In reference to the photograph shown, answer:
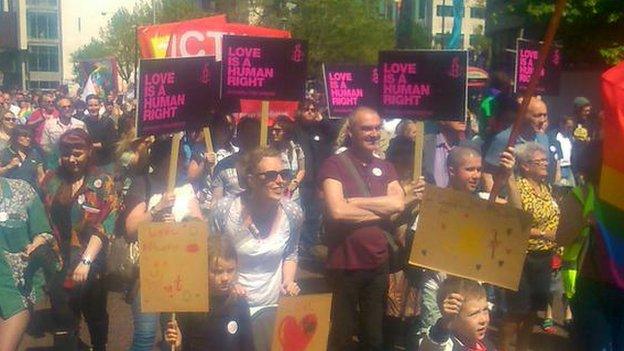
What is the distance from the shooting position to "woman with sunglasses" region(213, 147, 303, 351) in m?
5.32

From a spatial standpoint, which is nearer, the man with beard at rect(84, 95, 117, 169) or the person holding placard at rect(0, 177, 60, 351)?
the person holding placard at rect(0, 177, 60, 351)

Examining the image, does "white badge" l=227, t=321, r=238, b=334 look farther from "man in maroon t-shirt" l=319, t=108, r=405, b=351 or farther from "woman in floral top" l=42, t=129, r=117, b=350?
"woman in floral top" l=42, t=129, r=117, b=350

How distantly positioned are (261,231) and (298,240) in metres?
0.35

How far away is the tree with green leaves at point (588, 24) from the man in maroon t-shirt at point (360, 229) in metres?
21.2

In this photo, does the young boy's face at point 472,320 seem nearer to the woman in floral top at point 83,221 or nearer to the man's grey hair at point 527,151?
the man's grey hair at point 527,151

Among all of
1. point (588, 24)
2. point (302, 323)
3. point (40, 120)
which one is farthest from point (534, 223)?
point (588, 24)

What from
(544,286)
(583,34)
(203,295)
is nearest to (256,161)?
(203,295)

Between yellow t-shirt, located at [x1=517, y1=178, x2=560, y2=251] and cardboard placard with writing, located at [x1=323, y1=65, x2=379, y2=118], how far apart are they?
11.8 feet

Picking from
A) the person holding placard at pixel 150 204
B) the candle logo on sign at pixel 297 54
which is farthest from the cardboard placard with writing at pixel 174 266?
the candle logo on sign at pixel 297 54

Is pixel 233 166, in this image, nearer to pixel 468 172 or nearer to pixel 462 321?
pixel 468 172

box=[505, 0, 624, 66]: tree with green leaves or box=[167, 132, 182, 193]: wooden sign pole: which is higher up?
box=[505, 0, 624, 66]: tree with green leaves

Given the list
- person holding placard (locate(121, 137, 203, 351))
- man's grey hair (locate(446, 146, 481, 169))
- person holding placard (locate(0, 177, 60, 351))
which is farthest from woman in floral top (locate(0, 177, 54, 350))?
man's grey hair (locate(446, 146, 481, 169))

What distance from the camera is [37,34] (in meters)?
103

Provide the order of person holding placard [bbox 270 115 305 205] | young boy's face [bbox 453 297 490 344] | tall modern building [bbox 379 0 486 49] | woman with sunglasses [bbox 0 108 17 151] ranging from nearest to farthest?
young boy's face [bbox 453 297 490 344] < person holding placard [bbox 270 115 305 205] < woman with sunglasses [bbox 0 108 17 151] < tall modern building [bbox 379 0 486 49]
